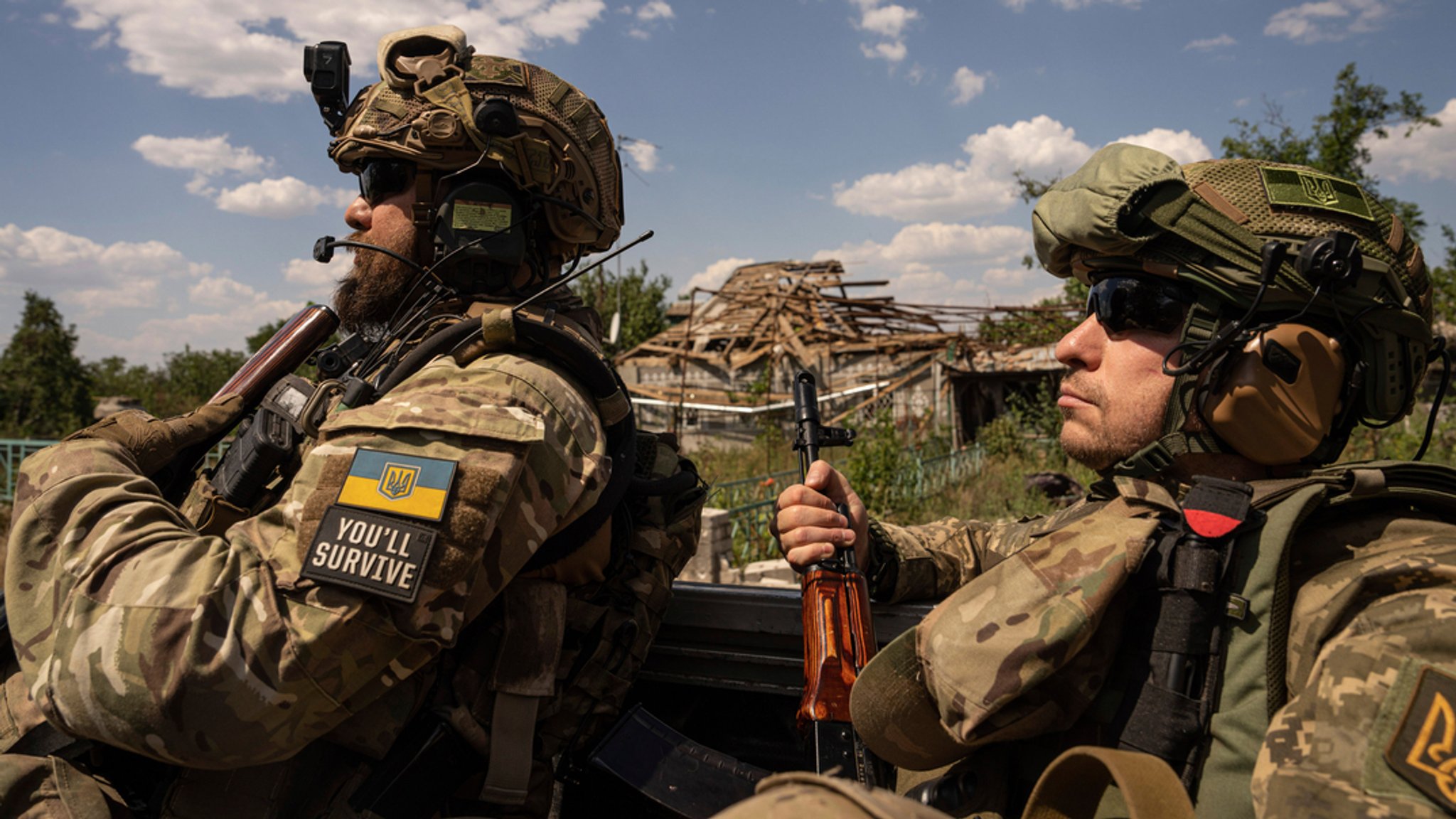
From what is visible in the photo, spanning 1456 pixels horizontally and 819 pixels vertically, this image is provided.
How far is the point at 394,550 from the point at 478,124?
1.24 m

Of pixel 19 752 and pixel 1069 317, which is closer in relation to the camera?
pixel 19 752

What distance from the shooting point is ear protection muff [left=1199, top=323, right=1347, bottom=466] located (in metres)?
1.59

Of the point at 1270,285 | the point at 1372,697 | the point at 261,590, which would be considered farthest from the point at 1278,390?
the point at 261,590

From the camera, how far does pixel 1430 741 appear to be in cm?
106

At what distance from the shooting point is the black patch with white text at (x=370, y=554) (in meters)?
1.58

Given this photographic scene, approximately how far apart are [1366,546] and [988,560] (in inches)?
44.4

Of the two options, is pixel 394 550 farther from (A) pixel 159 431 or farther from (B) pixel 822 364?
(B) pixel 822 364

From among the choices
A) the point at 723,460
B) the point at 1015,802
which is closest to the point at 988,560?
Answer: the point at 1015,802

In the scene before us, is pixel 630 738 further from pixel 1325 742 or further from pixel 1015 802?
pixel 1325 742

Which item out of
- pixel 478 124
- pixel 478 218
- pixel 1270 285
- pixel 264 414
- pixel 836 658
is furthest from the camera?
pixel 478 218

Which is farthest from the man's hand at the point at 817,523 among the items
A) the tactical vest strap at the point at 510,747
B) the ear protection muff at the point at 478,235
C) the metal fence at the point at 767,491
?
the metal fence at the point at 767,491

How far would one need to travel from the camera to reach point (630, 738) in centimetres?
213

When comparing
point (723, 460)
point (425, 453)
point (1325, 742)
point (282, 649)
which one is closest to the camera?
point (1325, 742)

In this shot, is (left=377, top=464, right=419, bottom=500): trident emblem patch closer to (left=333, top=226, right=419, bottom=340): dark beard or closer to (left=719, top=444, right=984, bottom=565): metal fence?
(left=333, top=226, right=419, bottom=340): dark beard
